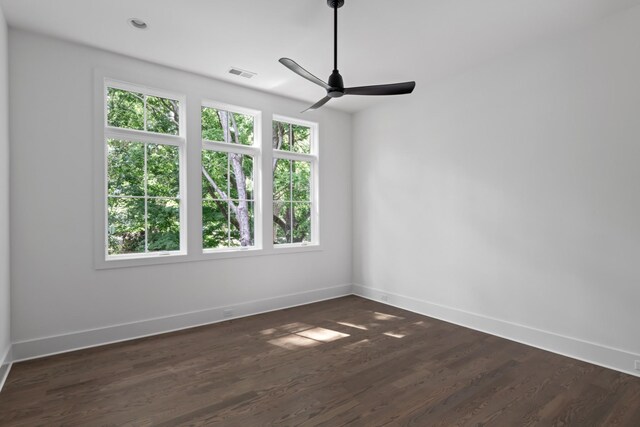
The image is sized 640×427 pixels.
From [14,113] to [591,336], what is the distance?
214 inches

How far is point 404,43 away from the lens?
3.34m

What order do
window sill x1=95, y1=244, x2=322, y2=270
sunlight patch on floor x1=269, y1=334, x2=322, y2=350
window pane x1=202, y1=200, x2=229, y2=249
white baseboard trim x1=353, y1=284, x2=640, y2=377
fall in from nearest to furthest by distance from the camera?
white baseboard trim x1=353, y1=284, x2=640, y2=377 < sunlight patch on floor x1=269, y1=334, x2=322, y2=350 < window sill x1=95, y1=244, x2=322, y2=270 < window pane x1=202, y1=200, x2=229, y2=249

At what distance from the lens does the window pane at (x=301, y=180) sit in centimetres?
507

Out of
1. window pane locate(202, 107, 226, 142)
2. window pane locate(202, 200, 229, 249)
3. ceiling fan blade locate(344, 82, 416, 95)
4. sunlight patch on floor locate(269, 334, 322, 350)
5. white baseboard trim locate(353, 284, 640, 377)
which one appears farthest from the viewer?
window pane locate(202, 107, 226, 142)

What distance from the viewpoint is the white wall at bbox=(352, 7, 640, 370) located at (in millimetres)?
2895

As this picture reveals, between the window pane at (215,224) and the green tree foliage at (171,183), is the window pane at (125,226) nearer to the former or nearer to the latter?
the green tree foliage at (171,183)

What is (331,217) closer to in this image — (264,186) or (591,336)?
(264,186)

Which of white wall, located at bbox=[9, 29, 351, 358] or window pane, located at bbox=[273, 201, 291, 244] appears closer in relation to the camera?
white wall, located at bbox=[9, 29, 351, 358]

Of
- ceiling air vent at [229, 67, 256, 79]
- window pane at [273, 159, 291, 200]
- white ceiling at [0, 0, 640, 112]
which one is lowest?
window pane at [273, 159, 291, 200]

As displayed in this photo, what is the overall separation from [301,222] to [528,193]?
2.93m

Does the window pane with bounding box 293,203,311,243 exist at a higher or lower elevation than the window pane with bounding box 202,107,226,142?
lower

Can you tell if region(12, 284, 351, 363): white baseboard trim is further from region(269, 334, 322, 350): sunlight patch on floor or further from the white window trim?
region(269, 334, 322, 350): sunlight patch on floor

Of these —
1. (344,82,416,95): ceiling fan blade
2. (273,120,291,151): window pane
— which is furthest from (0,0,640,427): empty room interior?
(273,120,291,151): window pane

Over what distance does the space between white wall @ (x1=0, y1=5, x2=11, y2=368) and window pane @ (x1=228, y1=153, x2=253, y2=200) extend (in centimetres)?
212
